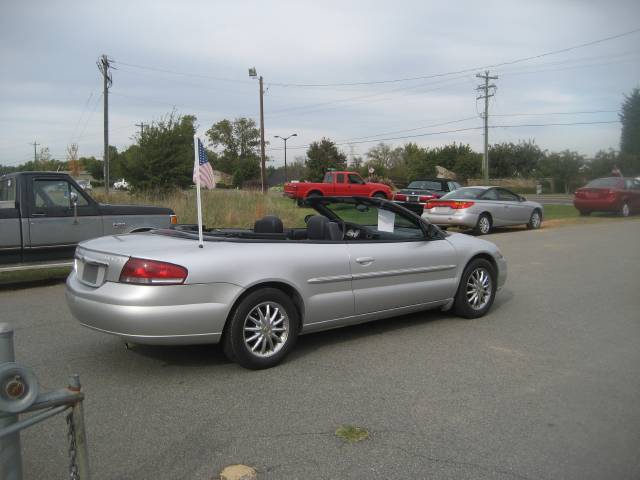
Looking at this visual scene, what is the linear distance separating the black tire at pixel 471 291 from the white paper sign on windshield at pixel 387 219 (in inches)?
38.1

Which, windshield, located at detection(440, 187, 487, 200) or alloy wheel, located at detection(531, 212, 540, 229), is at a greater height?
windshield, located at detection(440, 187, 487, 200)

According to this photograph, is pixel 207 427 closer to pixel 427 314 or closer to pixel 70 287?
pixel 70 287

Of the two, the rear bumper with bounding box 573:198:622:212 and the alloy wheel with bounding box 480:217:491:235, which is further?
the rear bumper with bounding box 573:198:622:212

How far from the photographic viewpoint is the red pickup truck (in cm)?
2744

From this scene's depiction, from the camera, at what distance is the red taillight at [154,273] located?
412cm

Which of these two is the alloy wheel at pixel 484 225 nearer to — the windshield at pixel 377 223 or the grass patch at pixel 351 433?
the windshield at pixel 377 223

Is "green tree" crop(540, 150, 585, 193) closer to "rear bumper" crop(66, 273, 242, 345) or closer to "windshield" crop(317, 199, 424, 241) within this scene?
"windshield" crop(317, 199, 424, 241)

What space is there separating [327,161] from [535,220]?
4935 cm

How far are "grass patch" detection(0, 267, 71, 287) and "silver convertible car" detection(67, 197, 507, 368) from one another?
187 inches

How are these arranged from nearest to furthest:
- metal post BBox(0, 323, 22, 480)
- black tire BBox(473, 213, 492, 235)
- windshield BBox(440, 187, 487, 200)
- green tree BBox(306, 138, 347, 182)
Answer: metal post BBox(0, 323, 22, 480) → black tire BBox(473, 213, 492, 235) → windshield BBox(440, 187, 487, 200) → green tree BBox(306, 138, 347, 182)

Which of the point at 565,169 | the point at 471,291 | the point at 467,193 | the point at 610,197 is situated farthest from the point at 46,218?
the point at 565,169

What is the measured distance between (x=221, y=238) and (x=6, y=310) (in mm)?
3885

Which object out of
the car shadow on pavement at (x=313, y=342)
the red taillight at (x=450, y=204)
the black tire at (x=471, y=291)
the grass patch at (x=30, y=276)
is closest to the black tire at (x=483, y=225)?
the red taillight at (x=450, y=204)

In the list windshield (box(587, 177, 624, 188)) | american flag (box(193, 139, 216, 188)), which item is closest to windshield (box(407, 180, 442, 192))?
windshield (box(587, 177, 624, 188))
